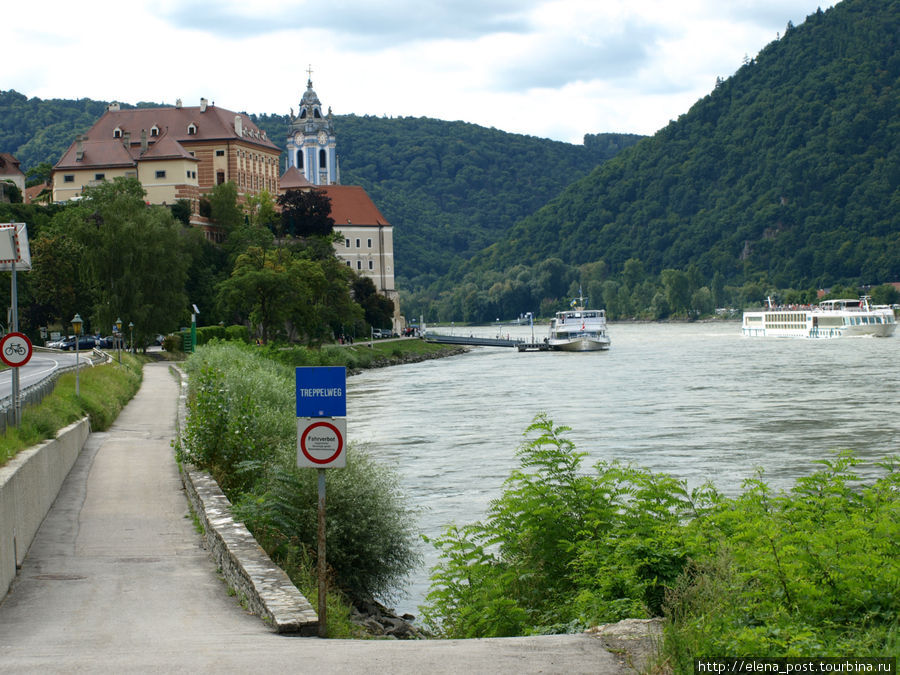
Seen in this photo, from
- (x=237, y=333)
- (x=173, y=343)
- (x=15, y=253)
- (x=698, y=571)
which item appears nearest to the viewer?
(x=698, y=571)

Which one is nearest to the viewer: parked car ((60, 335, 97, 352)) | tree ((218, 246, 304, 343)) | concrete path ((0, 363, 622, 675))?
concrete path ((0, 363, 622, 675))

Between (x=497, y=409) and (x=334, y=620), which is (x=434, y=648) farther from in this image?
(x=497, y=409)

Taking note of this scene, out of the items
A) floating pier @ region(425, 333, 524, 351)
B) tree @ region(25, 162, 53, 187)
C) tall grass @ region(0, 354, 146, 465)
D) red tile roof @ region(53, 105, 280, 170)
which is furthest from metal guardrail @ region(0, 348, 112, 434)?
tree @ region(25, 162, 53, 187)

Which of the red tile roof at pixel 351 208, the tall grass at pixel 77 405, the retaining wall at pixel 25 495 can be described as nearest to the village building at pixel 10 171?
the red tile roof at pixel 351 208

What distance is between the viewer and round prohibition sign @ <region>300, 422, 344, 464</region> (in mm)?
9398

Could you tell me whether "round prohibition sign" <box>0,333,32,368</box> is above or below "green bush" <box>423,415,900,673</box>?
above

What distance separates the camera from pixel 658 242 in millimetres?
196500

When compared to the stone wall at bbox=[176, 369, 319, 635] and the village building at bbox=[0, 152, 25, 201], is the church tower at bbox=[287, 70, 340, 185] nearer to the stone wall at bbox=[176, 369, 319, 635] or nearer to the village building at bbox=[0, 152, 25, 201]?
the village building at bbox=[0, 152, 25, 201]

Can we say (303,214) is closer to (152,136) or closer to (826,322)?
(152,136)

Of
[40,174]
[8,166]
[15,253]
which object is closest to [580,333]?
[8,166]

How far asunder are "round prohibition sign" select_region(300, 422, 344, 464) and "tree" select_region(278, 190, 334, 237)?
9346 centimetres

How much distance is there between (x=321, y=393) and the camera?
947 cm

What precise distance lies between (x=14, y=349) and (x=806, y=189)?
182 meters

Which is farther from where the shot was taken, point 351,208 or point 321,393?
point 351,208
